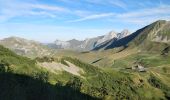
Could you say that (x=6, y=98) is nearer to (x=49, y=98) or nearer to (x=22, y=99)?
(x=22, y=99)

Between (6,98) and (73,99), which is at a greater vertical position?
(6,98)

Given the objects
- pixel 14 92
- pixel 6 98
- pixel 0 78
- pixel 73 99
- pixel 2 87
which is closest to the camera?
pixel 6 98

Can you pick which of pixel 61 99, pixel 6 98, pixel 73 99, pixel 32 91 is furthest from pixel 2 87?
pixel 73 99

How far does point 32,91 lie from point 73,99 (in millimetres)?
49856

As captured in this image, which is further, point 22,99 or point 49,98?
point 49,98

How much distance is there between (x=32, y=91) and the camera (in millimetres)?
139375

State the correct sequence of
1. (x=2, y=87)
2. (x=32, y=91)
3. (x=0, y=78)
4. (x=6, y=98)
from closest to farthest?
1. (x=6, y=98)
2. (x=2, y=87)
3. (x=32, y=91)
4. (x=0, y=78)

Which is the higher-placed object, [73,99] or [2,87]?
[2,87]

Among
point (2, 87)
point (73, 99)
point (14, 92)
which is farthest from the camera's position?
point (73, 99)

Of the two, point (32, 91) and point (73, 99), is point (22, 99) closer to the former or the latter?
point (32, 91)

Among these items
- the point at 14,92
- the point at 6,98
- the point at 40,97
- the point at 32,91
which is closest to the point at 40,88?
the point at 32,91

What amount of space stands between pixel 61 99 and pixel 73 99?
2222 cm

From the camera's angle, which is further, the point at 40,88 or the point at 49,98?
the point at 40,88

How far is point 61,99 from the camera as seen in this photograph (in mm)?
164250
